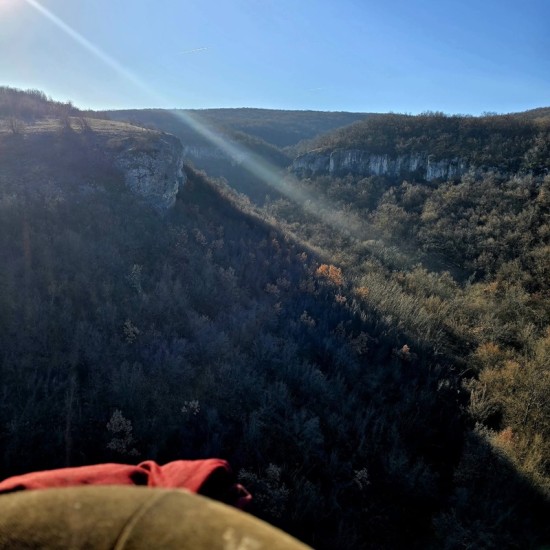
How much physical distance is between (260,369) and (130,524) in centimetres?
631

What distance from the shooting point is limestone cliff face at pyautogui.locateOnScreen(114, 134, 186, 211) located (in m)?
12.4

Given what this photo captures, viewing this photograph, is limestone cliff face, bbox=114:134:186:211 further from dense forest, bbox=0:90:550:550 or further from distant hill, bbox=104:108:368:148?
distant hill, bbox=104:108:368:148

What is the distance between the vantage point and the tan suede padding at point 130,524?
821 mm

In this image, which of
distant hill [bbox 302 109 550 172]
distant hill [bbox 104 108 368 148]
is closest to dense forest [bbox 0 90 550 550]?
distant hill [bbox 302 109 550 172]

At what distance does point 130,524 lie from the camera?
86 centimetres

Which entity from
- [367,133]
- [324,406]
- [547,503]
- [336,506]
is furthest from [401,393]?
[367,133]

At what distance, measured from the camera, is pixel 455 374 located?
30.2ft

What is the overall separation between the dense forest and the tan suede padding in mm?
4424

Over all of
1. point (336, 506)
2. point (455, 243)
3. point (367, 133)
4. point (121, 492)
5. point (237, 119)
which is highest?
point (237, 119)

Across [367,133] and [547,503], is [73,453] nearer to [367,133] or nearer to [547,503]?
[547,503]

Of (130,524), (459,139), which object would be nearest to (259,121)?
(459,139)

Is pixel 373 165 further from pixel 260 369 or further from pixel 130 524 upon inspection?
pixel 130 524

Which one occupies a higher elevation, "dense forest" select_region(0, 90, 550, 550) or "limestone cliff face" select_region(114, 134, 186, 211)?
"limestone cliff face" select_region(114, 134, 186, 211)

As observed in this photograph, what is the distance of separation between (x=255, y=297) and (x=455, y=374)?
5307 mm
